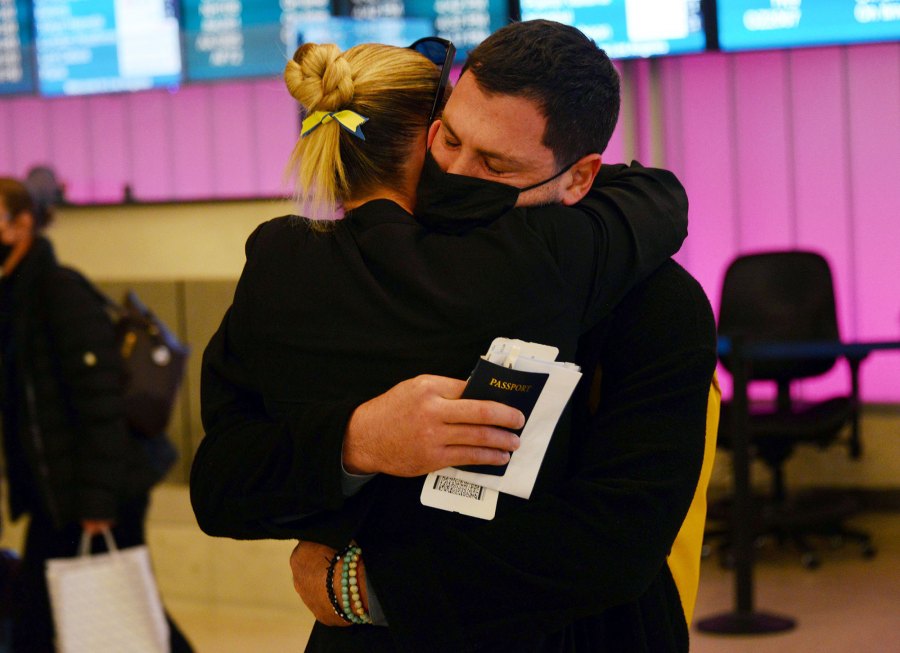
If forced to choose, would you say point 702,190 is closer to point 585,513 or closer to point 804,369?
point 804,369

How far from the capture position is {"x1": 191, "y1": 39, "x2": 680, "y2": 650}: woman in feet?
3.73

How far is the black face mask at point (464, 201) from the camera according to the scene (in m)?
1.19

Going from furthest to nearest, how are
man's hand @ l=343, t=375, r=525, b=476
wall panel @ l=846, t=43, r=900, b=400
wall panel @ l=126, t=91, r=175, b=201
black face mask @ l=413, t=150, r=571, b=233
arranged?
1. wall panel @ l=126, t=91, r=175, b=201
2. wall panel @ l=846, t=43, r=900, b=400
3. black face mask @ l=413, t=150, r=571, b=233
4. man's hand @ l=343, t=375, r=525, b=476

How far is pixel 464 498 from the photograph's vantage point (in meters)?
1.13

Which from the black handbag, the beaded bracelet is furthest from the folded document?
the black handbag

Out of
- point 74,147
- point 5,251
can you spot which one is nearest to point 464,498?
point 5,251

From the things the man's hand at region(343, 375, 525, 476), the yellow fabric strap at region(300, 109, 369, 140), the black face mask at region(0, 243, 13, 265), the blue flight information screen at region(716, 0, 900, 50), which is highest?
the blue flight information screen at region(716, 0, 900, 50)

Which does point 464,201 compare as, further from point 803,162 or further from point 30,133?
point 30,133

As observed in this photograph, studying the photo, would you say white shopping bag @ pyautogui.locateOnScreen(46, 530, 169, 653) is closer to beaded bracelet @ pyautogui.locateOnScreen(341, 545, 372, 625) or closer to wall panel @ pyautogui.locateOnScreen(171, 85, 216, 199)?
beaded bracelet @ pyautogui.locateOnScreen(341, 545, 372, 625)

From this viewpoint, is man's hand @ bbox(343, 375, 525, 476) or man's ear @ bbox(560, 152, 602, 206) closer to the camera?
man's hand @ bbox(343, 375, 525, 476)

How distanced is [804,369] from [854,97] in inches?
47.4

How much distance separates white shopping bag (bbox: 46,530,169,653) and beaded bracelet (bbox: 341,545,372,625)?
213 centimetres

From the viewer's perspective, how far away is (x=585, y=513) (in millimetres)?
1154

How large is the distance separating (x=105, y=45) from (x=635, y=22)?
2441 mm
